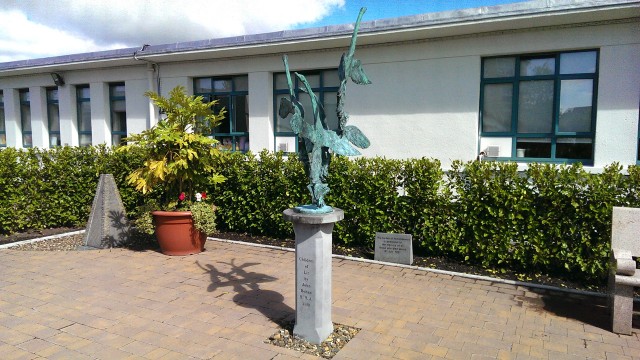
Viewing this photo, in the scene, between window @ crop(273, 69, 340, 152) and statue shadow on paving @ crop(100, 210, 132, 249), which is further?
window @ crop(273, 69, 340, 152)

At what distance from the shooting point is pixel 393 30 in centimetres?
852

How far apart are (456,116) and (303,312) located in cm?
600

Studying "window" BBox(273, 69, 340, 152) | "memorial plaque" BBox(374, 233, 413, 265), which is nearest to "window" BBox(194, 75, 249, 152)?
"window" BBox(273, 69, 340, 152)

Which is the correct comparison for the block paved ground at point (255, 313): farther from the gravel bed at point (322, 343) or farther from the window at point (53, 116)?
the window at point (53, 116)

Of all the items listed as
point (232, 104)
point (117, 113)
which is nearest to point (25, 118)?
point (117, 113)

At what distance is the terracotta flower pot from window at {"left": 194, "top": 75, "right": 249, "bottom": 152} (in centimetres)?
433

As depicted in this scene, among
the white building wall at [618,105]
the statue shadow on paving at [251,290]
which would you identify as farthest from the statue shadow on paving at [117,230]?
the white building wall at [618,105]

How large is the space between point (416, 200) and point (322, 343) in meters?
3.41

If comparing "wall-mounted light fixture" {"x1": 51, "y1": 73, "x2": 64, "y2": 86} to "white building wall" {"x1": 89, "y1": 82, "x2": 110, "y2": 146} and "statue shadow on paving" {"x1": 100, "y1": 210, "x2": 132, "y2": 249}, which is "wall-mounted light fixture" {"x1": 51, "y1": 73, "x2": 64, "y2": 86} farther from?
"statue shadow on paving" {"x1": 100, "y1": 210, "x2": 132, "y2": 249}

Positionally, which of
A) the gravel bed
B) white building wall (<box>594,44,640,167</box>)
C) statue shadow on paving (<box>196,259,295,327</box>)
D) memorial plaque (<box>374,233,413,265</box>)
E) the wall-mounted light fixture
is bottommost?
the gravel bed

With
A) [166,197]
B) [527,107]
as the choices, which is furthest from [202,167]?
[527,107]

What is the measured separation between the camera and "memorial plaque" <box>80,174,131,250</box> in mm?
7930

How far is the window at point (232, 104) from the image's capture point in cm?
1138

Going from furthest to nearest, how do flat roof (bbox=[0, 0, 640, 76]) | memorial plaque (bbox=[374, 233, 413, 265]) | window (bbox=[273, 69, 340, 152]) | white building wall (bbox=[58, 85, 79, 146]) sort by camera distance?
white building wall (bbox=[58, 85, 79, 146])
window (bbox=[273, 69, 340, 152])
flat roof (bbox=[0, 0, 640, 76])
memorial plaque (bbox=[374, 233, 413, 265])
